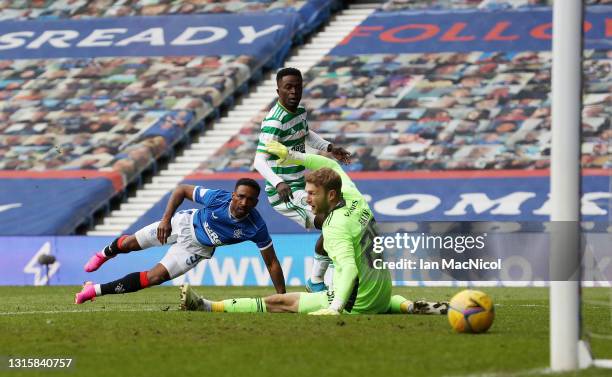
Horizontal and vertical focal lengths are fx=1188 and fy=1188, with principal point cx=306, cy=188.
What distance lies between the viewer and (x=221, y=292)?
55.7ft

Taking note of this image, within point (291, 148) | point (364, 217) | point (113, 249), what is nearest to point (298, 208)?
point (291, 148)

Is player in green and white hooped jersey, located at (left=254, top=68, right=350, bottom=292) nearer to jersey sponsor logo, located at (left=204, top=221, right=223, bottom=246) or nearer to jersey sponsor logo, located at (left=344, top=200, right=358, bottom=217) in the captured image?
jersey sponsor logo, located at (left=204, top=221, right=223, bottom=246)

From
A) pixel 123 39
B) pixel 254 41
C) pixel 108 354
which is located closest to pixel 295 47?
pixel 254 41

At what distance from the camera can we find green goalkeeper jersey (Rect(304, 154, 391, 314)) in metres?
9.21

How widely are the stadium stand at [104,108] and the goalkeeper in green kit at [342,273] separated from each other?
13.6 m

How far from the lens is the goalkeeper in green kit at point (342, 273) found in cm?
929

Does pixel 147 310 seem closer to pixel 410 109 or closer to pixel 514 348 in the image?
pixel 514 348

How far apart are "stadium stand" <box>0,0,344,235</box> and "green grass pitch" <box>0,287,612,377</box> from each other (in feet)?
43.2

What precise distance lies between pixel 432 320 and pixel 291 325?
1.38 metres


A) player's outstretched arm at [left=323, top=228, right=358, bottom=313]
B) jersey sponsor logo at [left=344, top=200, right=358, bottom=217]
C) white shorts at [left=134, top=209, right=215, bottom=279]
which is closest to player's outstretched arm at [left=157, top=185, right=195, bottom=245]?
white shorts at [left=134, top=209, right=215, bottom=279]

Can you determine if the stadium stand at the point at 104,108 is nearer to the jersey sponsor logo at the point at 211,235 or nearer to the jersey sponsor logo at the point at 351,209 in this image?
the jersey sponsor logo at the point at 211,235

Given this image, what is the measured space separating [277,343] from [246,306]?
2873 millimetres

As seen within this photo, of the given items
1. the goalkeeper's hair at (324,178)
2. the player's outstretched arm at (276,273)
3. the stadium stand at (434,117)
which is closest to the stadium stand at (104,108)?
the stadium stand at (434,117)

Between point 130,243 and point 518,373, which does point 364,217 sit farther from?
point 130,243
